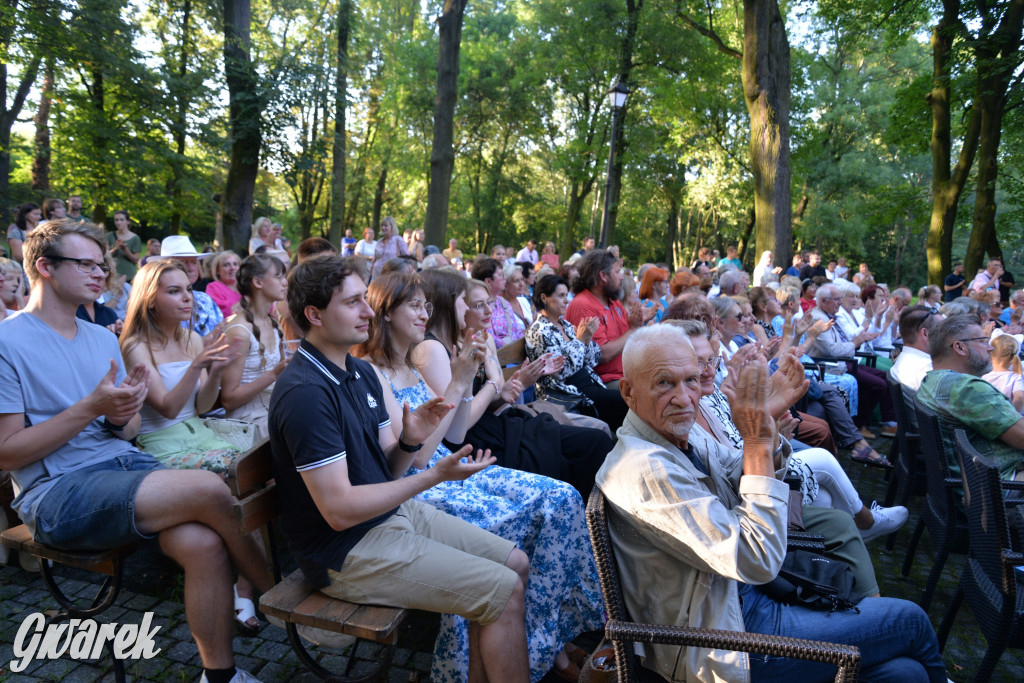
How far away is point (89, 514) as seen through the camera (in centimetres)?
252

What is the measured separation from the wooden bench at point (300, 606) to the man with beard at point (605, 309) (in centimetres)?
352

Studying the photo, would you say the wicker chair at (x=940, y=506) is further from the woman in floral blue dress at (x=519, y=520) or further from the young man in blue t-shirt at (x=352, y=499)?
the young man in blue t-shirt at (x=352, y=499)

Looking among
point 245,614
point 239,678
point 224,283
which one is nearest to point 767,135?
point 224,283

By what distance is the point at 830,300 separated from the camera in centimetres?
714

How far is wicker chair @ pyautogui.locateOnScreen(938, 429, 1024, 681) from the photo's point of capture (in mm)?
2654

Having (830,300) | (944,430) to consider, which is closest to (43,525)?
(944,430)

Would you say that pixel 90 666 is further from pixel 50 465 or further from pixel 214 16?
pixel 214 16

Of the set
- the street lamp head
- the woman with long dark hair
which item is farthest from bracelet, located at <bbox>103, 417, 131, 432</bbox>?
the street lamp head

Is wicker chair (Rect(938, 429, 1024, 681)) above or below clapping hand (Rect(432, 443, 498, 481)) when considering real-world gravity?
below

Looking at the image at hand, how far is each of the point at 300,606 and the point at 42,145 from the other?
17.3 metres

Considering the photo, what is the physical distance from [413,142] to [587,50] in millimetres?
10891

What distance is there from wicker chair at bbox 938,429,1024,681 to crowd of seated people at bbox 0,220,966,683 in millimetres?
541

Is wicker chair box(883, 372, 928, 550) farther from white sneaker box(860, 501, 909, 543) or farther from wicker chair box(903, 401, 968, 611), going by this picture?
A: wicker chair box(903, 401, 968, 611)

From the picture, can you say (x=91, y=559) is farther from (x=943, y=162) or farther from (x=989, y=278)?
(x=943, y=162)
